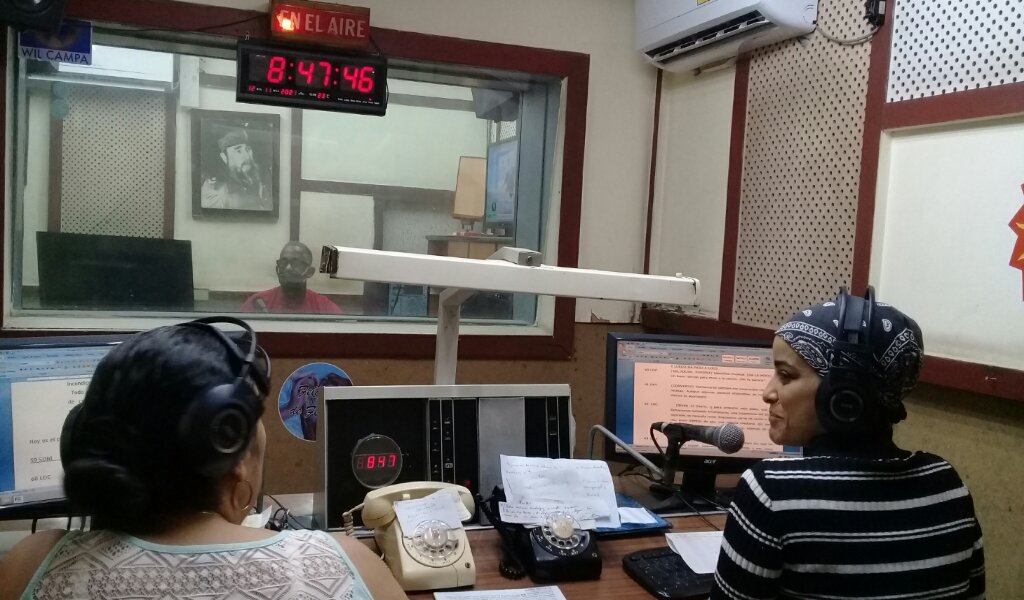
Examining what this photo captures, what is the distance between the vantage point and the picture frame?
8.17 ft

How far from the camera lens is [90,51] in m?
2.30

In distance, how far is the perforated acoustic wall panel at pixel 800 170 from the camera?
200 centimetres

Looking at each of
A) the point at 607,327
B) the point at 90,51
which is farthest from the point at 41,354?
the point at 607,327

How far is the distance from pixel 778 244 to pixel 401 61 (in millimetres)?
1401

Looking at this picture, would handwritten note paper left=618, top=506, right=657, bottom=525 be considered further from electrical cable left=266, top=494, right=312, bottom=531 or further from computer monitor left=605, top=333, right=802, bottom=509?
electrical cable left=266, top=494, right=312, bottom=531

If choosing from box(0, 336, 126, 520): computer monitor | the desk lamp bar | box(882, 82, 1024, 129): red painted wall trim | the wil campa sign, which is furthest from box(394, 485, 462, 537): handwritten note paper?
the wil campa sign

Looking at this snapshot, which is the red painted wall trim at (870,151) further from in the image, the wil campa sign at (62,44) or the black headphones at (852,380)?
the wil campa sign at (62,44)

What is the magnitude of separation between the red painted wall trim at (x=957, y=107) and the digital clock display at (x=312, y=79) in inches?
60.8

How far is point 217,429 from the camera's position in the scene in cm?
83

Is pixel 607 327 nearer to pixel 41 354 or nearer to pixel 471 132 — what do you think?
pixel 471 132

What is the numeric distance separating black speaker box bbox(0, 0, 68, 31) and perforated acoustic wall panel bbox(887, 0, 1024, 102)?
2.20m

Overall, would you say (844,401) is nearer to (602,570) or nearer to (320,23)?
(602,570)

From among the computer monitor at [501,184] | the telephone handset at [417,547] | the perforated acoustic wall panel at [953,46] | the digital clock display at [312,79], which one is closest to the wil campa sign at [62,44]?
the digital clock display at [312,79]

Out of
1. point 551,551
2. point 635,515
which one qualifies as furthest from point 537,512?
point 635,515
